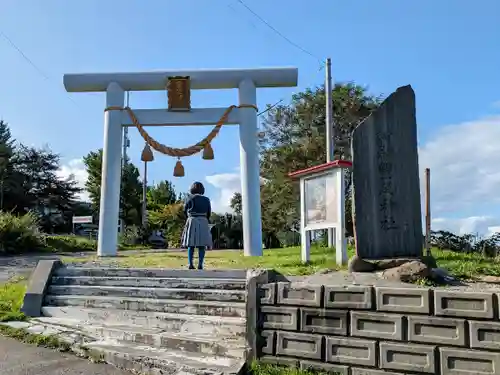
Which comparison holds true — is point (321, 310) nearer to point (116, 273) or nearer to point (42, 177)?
point (116, 273)

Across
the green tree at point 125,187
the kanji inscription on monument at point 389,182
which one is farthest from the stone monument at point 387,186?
the green tree at point 125,187

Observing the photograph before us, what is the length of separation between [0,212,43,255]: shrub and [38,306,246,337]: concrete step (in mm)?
14562

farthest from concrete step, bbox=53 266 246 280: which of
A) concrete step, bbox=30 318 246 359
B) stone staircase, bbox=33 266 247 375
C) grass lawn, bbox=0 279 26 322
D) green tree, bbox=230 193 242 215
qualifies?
green tree, bbox=230 193 242 215

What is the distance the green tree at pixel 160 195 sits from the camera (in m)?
44.1

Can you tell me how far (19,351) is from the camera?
5.89m

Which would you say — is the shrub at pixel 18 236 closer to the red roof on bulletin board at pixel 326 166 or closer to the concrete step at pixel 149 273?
the concrete step at pixel 149 273

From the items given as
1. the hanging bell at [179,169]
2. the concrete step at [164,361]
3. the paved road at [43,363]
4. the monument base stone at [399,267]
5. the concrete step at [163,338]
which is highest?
the hanging bell at [179,169]

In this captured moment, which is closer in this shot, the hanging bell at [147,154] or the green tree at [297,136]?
the hanging bell at [147,154]

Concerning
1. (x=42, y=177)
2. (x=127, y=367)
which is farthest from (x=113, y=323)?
(x=42, y=177)

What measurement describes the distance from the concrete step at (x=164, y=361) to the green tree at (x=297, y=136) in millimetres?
18074

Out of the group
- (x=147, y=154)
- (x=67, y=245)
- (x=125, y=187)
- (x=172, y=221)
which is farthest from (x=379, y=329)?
(x=125, y=187)

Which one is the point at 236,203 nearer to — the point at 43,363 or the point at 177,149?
the point at 177,149

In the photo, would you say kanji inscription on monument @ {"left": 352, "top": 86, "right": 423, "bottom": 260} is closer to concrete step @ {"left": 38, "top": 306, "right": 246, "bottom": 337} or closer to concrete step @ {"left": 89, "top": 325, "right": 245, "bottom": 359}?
concrete step @ {"left": 38, "top": 306, "right": 246, "bottom": 337}

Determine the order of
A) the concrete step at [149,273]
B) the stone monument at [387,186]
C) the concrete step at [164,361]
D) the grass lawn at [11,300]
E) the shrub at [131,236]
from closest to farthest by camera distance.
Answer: the concrete step at [164,361] → the stone monument at [387,186] → the concrete step at [149,273] → the grass lawn at [11,300] → the shrub at [131,236]
